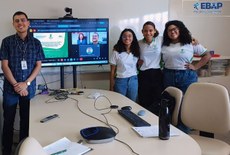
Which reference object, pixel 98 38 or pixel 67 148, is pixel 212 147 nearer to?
pixel 67 148

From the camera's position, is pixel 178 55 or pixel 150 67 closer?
pixel 178 55

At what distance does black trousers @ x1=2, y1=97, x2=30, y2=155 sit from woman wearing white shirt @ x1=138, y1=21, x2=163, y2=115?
1460 mm

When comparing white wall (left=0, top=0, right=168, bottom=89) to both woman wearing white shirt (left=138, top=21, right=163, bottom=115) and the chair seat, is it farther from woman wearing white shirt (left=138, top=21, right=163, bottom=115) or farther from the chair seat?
the chair seat

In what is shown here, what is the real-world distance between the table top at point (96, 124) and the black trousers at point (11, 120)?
231 millimetres

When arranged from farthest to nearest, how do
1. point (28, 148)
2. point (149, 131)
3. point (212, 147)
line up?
1. point (212, 147)
2. point (149, 131)
3. point (28, 148)

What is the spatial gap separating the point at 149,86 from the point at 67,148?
2.21 meters

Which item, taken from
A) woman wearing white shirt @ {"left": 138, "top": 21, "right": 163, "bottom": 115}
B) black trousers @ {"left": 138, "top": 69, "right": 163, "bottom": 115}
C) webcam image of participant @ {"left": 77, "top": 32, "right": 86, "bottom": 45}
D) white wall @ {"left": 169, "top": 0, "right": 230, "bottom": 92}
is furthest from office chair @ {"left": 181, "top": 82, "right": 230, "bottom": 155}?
white wall @ {"left": 169, "top": 0, "right": 230, "bottom": 92}

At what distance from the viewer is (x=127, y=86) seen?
3.44m

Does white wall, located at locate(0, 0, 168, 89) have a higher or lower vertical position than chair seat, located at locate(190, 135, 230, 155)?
higher

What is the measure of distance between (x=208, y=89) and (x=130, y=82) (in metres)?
1.13

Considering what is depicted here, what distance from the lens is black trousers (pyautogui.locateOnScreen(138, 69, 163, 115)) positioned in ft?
11.9

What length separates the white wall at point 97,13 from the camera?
3.46 m

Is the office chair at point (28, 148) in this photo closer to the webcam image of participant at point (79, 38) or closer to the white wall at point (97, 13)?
the webcam image of participant at point (79, 38)

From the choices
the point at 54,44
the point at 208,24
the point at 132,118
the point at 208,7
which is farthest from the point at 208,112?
the point at 208,7
